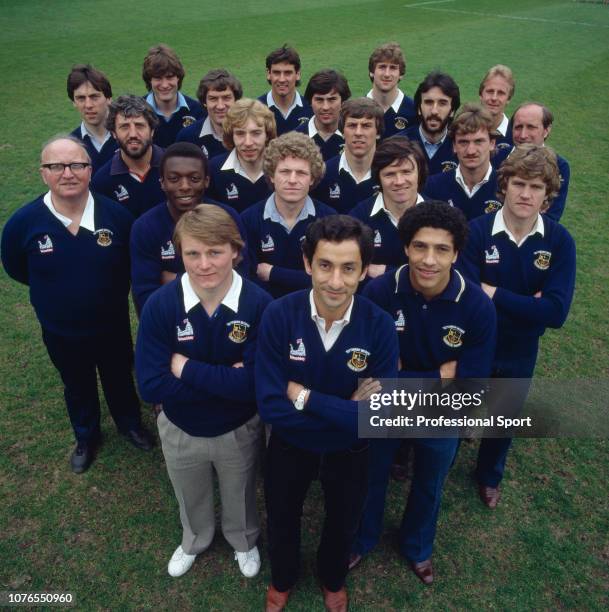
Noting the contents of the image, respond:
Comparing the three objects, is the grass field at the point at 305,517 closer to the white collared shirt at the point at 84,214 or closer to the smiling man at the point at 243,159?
the white collared shirt at the point at 84,214

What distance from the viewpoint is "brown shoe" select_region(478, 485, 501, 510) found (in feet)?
14.6

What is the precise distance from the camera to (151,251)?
3934mm

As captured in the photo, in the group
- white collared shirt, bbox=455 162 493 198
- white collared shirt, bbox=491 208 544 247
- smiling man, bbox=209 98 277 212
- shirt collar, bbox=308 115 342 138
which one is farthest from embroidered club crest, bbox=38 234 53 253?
white collared shirt, bbox=455 162 493 198

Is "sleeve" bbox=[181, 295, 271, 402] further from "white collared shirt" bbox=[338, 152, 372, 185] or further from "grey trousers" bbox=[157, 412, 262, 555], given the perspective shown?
"white collared shirt" bbox=[338, 152, 372, 185]

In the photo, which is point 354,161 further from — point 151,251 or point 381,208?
point 151,251

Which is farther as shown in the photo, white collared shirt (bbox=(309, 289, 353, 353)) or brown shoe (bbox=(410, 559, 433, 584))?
brown shoe (bbox=(410, 559, 433, 584))

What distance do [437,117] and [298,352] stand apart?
12.0 ft

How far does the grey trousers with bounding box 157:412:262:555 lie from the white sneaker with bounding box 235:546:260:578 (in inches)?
1.6

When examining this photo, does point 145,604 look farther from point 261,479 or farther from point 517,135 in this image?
point 517,135

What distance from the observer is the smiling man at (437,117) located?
18.5 ft

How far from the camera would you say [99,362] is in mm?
4586

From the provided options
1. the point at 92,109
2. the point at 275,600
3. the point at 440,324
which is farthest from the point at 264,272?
the point at 92,109

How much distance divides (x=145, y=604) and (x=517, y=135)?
5.13 meters

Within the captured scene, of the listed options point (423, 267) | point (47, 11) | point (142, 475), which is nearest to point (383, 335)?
point (423, 267)
